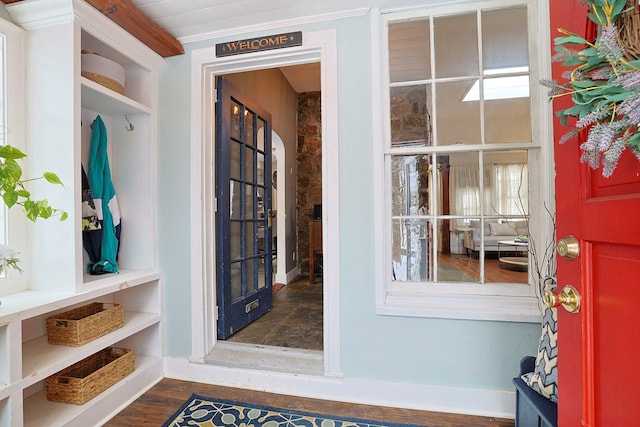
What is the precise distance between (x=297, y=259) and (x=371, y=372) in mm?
3337

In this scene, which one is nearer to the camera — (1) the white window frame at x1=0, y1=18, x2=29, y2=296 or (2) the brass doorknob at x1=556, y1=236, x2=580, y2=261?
(2) the brass doorknob at x1=556, y1=236, x2=580, y2=261

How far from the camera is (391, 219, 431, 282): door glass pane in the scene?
1918 mm

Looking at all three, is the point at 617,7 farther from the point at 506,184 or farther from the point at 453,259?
the point at 453,259

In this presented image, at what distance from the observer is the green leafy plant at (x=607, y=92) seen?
0.50 meters

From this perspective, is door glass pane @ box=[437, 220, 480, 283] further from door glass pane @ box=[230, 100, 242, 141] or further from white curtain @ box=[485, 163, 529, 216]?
door glass pane @ box=[230, 100, 242, 141]

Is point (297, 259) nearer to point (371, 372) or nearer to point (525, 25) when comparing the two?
point (371, 372)

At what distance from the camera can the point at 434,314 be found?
5.85 ft

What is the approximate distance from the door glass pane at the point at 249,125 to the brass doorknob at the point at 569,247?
250cm

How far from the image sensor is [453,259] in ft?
6.18

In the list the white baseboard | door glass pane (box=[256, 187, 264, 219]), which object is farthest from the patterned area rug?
door glass pane (box=[256, 187, 264, 219])

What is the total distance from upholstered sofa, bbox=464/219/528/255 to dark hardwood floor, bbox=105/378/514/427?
960mm

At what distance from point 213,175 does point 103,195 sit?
71 cm

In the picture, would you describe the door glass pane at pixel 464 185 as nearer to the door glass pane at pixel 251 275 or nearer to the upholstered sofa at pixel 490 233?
the upholstered sofa at pixel 490 233

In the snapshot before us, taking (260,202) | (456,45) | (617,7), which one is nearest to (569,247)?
(617,7)
